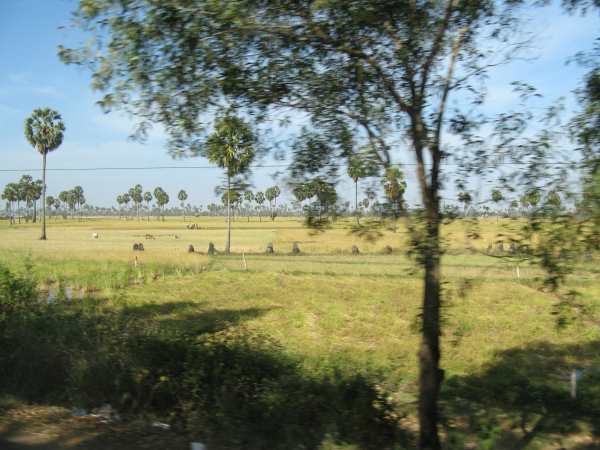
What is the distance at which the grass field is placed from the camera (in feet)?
24.1

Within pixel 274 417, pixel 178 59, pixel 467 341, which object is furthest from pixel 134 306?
pixel 178 59

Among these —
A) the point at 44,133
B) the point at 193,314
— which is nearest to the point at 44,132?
the point at 44,133

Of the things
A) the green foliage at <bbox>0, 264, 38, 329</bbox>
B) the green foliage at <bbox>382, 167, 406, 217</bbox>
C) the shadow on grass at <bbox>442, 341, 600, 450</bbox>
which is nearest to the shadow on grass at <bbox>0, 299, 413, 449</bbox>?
the shadow on grass at <bbox>442, 341, 600, 450</bbox>

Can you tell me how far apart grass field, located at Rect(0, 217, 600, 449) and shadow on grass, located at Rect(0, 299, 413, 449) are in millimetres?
700

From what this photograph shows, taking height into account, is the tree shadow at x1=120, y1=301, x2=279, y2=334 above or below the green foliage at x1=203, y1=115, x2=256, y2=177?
below

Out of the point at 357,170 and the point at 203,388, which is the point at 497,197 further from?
the point at 203,388

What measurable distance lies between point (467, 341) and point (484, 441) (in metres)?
9.40

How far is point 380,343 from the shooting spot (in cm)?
1680

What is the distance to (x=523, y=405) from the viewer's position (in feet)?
32.5

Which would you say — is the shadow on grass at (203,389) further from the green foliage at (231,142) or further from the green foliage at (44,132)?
the green foliage at (44,132)

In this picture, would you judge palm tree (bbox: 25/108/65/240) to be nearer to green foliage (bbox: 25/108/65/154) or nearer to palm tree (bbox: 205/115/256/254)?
green foliage (bbox: 25/108/65/154)

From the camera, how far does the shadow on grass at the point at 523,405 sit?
26.7ft

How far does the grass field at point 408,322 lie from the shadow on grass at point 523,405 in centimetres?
3

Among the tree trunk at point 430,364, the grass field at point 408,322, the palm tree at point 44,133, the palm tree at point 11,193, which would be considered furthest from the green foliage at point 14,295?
the palm tree at point 11,193
